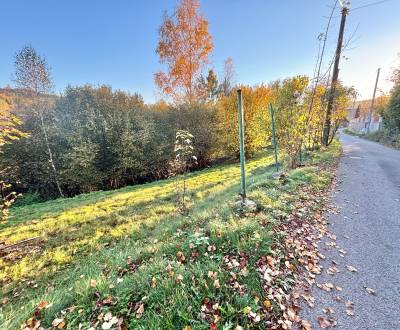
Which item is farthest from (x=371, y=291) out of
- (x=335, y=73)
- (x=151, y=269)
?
(x=335, y=73)

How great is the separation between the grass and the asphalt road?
47 centimetres

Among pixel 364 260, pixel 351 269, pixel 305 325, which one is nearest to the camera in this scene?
pixel 305 325

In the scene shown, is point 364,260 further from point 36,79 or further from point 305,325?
point 36,79

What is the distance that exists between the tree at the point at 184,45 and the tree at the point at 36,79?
21.8 feet

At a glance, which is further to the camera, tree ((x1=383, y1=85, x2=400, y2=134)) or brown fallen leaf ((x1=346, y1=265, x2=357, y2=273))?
tree ((x1=383, y1=85, x2=400, y2=134))

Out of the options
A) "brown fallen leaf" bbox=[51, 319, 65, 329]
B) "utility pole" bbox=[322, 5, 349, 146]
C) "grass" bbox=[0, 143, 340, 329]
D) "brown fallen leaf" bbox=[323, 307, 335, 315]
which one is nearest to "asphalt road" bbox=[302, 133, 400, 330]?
"brown fallen leaf" bbox=[323, 307, 335, 315]

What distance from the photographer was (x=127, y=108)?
41.8ft

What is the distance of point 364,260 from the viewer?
265 centimetres

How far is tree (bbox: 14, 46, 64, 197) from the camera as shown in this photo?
28.0 feet

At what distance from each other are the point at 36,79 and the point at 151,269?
10939mm

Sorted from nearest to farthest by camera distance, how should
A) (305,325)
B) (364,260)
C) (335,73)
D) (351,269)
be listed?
(305,325)
(351,269)
(364,260)
(335,73)

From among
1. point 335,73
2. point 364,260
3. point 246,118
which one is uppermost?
point 335,73

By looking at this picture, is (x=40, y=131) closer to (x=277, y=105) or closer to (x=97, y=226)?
(x=97, y=226)

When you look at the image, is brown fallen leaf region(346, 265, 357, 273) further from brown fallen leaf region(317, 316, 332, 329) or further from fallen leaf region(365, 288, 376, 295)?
brown fallen leaf region(317, 316, 332, 329)
